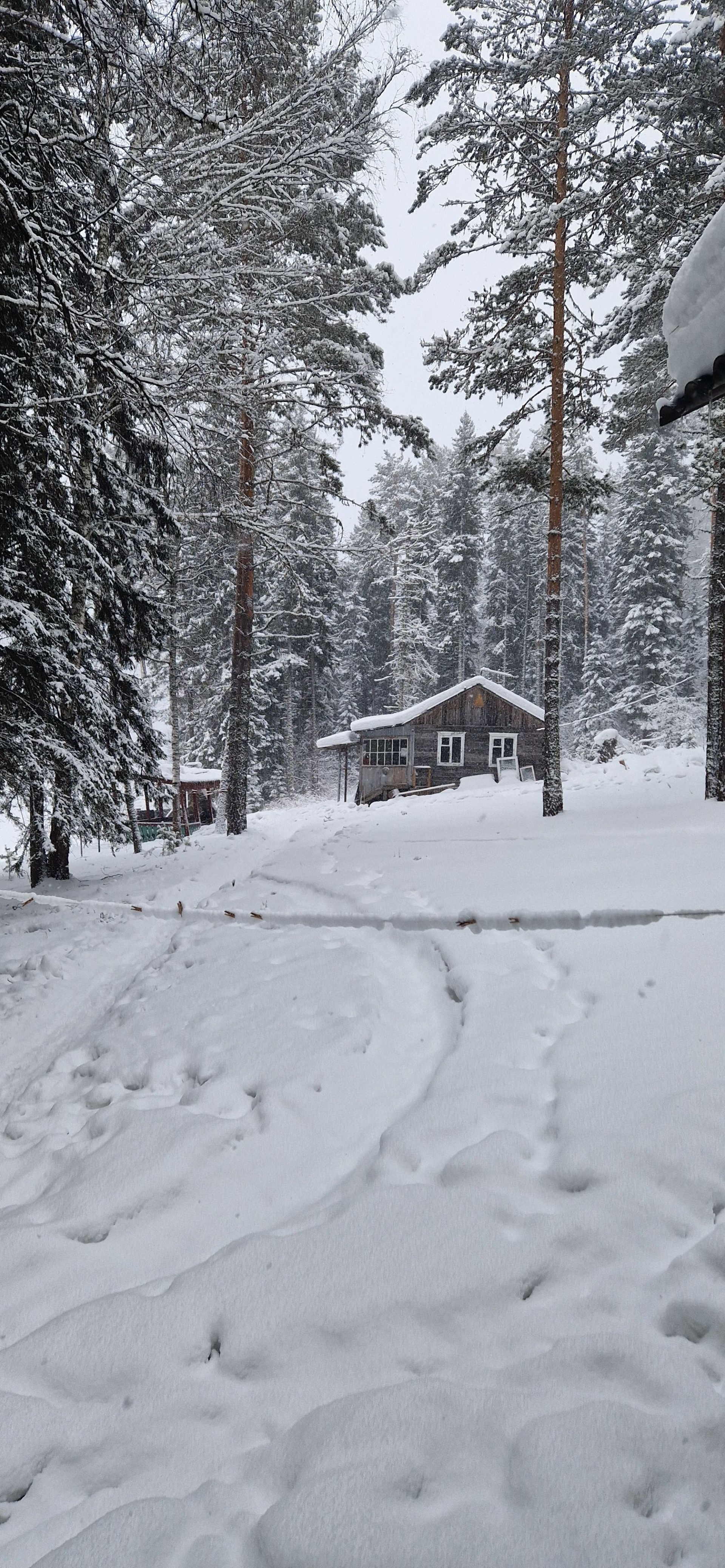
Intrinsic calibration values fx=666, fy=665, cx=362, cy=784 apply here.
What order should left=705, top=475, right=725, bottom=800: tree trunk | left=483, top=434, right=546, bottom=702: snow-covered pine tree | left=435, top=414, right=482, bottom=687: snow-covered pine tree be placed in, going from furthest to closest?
left=483, top=434, right=546, bottom=702: snow-covered pine tree → left=435, top=414, right=482, bottom=687: snow-covered pine tree → left=705, top=475, right=725, bottom=800: tree trunk

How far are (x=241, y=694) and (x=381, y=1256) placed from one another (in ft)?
43.5

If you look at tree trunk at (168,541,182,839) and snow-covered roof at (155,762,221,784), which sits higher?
tree trunk at (168,541,182,839)

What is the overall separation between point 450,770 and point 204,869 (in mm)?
19992

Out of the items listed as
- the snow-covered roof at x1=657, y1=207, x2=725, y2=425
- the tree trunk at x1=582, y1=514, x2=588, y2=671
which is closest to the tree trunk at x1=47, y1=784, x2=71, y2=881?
the snow-covered roof at x1=657, y1=207, x2=725, y2=425

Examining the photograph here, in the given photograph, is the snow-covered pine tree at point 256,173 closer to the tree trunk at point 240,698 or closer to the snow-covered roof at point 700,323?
the snow-covered roof at point 700,323

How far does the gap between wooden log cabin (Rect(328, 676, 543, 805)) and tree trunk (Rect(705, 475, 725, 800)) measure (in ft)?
58.1

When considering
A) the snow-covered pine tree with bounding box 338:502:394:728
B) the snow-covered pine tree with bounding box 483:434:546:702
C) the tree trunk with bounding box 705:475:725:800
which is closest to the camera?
the tree trunk with bounding box 705:475:725:800

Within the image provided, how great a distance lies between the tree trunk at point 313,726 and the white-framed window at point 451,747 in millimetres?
9784

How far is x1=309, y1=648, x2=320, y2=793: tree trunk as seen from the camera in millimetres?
37625

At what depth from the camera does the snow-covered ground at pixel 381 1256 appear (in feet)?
5.42

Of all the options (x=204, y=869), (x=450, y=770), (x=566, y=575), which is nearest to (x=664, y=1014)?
(x=204, y=869)

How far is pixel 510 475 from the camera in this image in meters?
11.8

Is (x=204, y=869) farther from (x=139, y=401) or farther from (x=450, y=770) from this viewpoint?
(x=450, y=770)

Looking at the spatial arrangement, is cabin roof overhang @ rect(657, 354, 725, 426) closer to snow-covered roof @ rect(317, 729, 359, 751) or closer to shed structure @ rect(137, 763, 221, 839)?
shed structure @ rect(137, 763, 221, 839)
